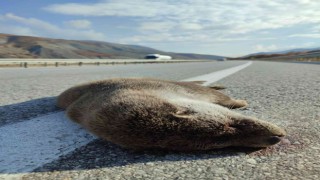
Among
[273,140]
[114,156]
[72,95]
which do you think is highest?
[72,95]

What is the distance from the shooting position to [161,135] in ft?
8.83

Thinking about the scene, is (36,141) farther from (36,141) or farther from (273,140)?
(273,140)

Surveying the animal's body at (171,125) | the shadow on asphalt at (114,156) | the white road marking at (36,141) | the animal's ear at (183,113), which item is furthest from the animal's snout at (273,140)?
the white road marking at (36,141)

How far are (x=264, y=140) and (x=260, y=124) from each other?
12 cm

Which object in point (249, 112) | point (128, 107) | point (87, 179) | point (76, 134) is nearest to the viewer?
point (87, 179)

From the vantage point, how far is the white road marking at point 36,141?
259 cm

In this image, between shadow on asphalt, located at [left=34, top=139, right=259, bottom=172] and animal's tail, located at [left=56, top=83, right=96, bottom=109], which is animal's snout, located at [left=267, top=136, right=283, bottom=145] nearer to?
shadow on asphalt, located at [left=34, top=139, right=259, bottom=172]

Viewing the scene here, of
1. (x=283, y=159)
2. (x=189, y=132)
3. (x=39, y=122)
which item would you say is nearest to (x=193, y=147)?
(x=189, y=132)

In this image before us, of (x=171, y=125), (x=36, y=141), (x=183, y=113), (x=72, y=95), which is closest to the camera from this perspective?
(x=171, y=125)

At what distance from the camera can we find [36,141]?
3.10 metres

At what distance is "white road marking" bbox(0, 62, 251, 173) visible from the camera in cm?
259

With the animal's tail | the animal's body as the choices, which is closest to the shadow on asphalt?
the animal's body

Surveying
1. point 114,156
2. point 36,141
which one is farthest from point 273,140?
point 36,141

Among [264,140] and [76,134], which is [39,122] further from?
[264,140]
